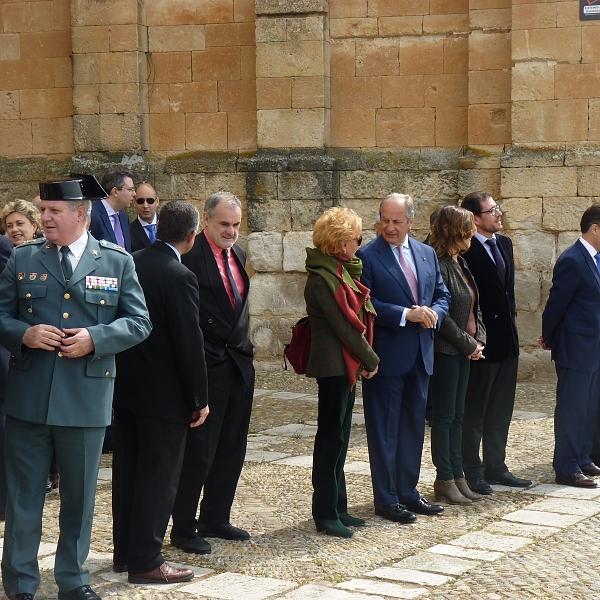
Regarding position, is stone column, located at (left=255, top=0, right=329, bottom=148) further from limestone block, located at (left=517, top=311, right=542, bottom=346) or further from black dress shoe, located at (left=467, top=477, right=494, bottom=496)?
black dress shoe, located at (left=467, top=477, right=494, bottom=496)

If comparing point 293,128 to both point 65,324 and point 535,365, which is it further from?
point 65,324

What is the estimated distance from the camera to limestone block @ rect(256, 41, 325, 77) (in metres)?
11.5

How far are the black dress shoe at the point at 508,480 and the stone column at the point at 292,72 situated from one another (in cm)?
574

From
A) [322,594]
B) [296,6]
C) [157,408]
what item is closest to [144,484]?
[157,408]

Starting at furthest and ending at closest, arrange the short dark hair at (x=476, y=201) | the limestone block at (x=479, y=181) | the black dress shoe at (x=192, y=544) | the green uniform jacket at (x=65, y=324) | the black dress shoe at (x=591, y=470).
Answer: the limestone block at (x=479, y=181) → the black dress shoe at (x=591, y=470) → the short dark hair at (x=476, y=201) → the black dress shoe at (x=192, y=544) → the green uniform jacket at (x=65, y=324)

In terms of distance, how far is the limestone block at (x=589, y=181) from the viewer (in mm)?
10805

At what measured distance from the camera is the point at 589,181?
1082 cm

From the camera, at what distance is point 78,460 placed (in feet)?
14.0

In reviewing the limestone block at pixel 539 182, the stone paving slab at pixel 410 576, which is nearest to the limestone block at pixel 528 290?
the limestone block at pixel 539 182

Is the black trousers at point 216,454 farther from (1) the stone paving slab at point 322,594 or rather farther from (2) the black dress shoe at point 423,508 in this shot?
(2) the black dress shoe at point 423,508

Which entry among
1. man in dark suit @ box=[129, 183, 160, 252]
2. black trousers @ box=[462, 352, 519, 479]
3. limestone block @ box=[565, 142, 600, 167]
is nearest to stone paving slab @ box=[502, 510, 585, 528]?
black trousers @ box=[462, 352, 519, 479]

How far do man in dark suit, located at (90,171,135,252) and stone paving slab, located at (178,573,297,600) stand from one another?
3.93m

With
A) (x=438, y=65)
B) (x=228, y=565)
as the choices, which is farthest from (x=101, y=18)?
(x=228, y=565)

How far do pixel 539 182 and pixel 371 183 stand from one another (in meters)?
1.84
